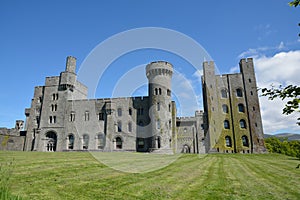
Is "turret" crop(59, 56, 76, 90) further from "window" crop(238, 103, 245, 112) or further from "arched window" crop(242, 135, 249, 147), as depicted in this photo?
"arched window" crop(242, 135, 249, 147)

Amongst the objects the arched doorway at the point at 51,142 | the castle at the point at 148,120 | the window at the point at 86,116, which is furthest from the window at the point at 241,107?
the arched doorway at the point at 51,142

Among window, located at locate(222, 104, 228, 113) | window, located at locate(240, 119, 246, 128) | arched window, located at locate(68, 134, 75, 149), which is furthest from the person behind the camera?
arched window, located at locate(68, 134, 75, 149)

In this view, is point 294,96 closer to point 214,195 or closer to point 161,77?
point 214,195

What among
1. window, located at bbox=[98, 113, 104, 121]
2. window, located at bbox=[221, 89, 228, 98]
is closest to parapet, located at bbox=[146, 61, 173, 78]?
window, located at bbox=[221, 89, 228, 98]

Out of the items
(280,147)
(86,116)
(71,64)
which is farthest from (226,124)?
(71,64)

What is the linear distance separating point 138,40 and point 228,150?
28.2m

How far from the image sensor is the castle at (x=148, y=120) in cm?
3400

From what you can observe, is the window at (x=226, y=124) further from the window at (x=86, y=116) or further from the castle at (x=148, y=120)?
the window at (x=86, y=116)

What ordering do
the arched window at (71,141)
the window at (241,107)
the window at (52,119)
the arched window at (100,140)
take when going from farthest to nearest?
1. the window at (52,119)
2. the arched window at (71,141)
3. the arched window at (100,140)
4. the window at (241,107)

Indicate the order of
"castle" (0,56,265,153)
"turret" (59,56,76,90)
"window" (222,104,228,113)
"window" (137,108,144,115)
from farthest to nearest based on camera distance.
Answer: "turret" (59,56,76,90)
"window" (137,108,144,115)
"window" (222,104,228,113)
"castle" (0,56,265,153)

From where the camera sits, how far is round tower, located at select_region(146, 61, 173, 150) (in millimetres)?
32906

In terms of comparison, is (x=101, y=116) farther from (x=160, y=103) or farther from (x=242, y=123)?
(x=242, y=123)

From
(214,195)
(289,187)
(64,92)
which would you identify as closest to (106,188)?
(214,195)

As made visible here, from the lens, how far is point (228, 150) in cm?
3366
